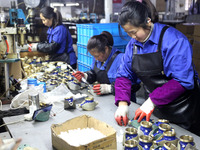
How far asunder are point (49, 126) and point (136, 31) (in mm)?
948

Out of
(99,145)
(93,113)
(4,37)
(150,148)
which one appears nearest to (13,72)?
(4,37)

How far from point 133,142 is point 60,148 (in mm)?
421

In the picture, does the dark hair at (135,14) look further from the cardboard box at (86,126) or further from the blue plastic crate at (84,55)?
the blue plastic crate at (84,55)

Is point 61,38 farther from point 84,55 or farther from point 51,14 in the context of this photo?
point 84,55

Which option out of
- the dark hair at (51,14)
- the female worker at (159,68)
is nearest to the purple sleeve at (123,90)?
the female worker at (159,68)

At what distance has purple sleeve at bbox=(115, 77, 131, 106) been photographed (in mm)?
1830

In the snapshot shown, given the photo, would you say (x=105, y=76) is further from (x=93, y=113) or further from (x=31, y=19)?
(x=31, y=19)

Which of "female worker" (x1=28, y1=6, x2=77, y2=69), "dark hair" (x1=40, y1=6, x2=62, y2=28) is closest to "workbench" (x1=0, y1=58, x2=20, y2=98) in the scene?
"female worker" (x1=28, y1=6, x2=77, y2=69)

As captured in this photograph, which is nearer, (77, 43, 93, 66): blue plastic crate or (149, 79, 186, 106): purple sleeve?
(149, 79, 186, 106): purple sleeve

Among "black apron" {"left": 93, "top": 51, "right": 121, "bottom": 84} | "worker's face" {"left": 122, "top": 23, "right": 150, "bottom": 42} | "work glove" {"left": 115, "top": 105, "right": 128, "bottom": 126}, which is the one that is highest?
"worker's face" {"left": 122, "top": 23, "right": 150, "bottom": 42}

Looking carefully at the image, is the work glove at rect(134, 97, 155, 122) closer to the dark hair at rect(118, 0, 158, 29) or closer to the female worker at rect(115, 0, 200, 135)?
the female worker at rect(115, 0, 200, 135)

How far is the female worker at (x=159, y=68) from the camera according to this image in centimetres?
155

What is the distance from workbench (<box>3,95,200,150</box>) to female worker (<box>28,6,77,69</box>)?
1.91 meters

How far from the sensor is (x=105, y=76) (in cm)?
269
